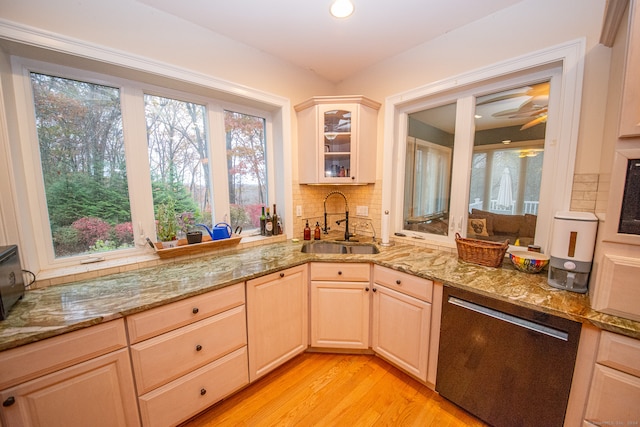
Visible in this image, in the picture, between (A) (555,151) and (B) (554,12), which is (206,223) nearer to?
(A) (555,151)

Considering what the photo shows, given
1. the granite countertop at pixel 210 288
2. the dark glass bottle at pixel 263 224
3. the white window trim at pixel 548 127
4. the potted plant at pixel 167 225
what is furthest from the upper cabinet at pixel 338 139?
the potted plant at pixel 167 225

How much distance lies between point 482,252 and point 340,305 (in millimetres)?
1086

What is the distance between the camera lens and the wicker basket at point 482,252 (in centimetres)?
152

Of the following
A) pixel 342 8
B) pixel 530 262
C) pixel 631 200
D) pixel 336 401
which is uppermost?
pixel 342 8

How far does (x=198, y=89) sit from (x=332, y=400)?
2.45 metres

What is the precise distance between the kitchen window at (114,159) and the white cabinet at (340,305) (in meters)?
1.05

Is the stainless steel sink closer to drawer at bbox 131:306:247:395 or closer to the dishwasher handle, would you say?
the dishwasher handle

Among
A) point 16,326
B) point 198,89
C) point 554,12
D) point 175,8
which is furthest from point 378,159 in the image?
point 16,326

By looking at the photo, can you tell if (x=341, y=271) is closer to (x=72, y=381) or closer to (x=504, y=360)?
(x=504, y=360)

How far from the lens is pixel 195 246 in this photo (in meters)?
1.79

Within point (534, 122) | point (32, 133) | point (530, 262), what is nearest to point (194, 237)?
point (32, 133)

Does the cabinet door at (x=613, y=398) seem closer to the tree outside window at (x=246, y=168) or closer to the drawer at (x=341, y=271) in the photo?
the drawer at (x=341, y=271)

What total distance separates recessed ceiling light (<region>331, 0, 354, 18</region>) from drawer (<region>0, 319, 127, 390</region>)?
210 cm

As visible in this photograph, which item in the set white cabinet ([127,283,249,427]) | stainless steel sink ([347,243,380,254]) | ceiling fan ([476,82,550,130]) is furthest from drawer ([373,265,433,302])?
ceiling fan ([476,82,550,130])
